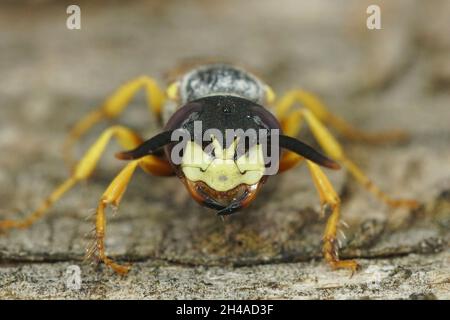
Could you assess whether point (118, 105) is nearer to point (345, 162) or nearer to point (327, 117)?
point (327, 117)

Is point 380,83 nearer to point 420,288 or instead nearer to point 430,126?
point 430,126

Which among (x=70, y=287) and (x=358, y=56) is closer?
(x=70, y=287)

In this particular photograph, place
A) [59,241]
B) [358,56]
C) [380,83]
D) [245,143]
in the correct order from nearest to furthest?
[245,143] → [59,241] → [380,83] → [358,56]

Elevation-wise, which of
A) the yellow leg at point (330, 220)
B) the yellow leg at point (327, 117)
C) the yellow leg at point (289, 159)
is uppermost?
the yellow leg at point (327, 117)

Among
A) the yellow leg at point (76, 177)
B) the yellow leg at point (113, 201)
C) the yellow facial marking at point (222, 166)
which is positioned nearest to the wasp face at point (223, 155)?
the yellow facial marking at point (222, 166)

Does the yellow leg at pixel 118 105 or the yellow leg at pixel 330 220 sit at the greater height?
the yellow leg at pixel 118 105

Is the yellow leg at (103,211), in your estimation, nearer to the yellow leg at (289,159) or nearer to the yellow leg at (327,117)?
the yellow leg at (289,159)

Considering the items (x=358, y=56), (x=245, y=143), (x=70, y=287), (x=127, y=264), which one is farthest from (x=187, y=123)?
(x=358, y=56)

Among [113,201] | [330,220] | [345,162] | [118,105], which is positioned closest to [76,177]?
[113,201]
